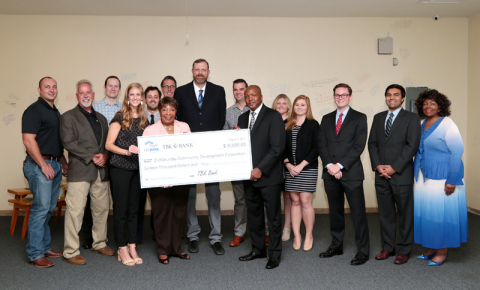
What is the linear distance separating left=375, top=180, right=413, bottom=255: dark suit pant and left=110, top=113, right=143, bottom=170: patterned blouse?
7.69 feet

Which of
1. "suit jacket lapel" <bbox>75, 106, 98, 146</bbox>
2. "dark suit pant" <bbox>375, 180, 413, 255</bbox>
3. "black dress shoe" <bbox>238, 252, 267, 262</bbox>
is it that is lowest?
"black dress shoe" <bbox>238, 252, 267, 262</bbox>

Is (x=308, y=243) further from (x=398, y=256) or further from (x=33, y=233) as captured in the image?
(x=33, y=233)

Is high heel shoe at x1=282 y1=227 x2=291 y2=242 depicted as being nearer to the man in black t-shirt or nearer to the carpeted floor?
the carpeted floor

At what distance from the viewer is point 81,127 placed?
3166 mm

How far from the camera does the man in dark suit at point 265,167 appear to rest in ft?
9.68

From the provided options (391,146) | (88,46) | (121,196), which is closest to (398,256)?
(391,146)

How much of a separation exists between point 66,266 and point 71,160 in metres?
0.99

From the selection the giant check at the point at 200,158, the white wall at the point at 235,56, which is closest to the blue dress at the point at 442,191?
the giant check at the point at 200,158

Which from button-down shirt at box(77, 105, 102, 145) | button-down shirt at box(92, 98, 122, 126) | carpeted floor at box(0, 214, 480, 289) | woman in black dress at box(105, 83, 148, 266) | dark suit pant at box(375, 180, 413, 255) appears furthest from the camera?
button-down shirt at box(92, 98, 122, 126)

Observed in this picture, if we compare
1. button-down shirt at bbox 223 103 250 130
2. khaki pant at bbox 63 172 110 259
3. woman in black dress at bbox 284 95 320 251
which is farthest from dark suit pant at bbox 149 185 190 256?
woman in black dress at bbox 284 95 320 251

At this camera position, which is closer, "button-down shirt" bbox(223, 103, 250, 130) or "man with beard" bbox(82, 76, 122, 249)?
"man with beard" bbox(82, 76, 122, 249)

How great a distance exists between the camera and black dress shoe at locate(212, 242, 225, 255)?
133 inches

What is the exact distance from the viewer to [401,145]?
10.1 ft

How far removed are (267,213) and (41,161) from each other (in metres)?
2.13
